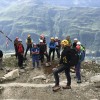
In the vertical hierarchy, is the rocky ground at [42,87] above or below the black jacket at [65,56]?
below

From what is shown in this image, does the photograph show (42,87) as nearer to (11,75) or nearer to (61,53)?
(61,53)

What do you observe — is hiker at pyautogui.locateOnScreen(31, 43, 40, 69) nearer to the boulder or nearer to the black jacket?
the boulder

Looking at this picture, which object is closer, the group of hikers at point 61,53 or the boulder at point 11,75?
the group of hikers at point 61,53

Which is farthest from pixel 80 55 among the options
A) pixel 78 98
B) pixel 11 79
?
pixel 11 79

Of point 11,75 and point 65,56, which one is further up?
point 65,56

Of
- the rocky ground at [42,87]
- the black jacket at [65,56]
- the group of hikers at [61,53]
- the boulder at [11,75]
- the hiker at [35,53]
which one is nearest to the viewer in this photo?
the black jacket at [65,56]

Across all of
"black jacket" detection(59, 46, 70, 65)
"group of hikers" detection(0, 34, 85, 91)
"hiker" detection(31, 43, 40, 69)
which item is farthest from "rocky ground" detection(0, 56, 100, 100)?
"black jacket" detection(59, 46, 70, 65)

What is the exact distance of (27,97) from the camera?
2038cm

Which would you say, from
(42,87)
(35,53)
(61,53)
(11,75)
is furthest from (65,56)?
(35,53)

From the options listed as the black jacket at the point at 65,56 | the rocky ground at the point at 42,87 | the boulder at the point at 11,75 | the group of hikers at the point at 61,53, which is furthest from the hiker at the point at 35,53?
the black jacket at the point at 65,56

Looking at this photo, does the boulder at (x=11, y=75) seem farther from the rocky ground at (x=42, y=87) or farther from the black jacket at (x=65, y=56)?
the black jacket at (x=65, y=56)

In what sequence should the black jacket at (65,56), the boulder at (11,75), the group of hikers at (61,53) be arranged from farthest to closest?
the boulder at (11,75), the group of hikers at (61,53), the black jacket at (65,56)

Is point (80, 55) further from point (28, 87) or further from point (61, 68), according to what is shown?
point (28, 87)

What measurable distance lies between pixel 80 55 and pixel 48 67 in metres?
8.15
